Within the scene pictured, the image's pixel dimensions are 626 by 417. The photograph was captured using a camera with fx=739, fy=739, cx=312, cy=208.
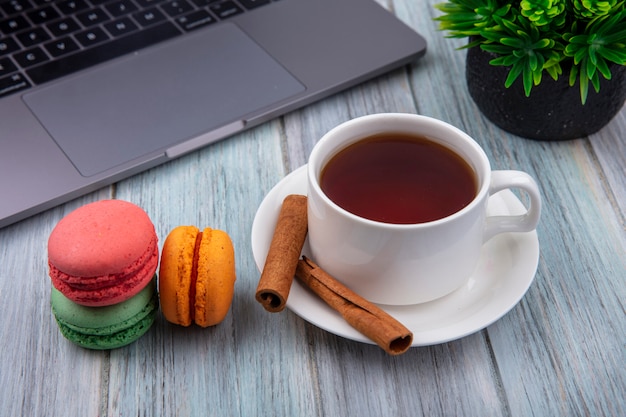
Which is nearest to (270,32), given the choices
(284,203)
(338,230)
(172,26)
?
(172,26)

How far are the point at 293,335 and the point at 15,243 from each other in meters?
0.36

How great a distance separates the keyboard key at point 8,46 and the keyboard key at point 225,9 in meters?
0.30

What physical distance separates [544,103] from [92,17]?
678mm

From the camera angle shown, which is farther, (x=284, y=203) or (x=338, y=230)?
(x=284, y=203)

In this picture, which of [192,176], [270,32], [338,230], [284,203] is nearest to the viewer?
[338,230]

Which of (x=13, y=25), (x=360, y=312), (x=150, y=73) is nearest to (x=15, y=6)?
(x=13, y=25)

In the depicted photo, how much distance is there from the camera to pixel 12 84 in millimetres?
1036

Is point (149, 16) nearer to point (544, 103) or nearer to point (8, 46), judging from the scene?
point (8, 46)

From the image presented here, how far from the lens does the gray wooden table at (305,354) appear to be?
0.73 metres

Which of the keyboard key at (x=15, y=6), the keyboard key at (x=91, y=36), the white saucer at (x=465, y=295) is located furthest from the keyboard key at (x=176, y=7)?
the white saucer at (x=465, y=295)

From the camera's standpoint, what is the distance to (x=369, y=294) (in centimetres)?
75

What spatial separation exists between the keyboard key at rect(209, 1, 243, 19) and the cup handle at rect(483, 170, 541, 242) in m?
0.57

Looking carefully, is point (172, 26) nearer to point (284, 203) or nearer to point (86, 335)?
point (284, 203)

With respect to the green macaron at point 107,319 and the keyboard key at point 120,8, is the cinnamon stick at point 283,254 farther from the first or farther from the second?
the keyboard key at point 120,8
